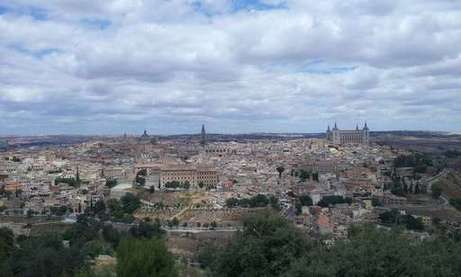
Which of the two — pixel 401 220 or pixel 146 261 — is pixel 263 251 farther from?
pixel 401 220

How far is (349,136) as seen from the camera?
106m

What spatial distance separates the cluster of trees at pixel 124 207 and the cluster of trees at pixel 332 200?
12.8 m

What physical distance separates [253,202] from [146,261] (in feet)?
98.3

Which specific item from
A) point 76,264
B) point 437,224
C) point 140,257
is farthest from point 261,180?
point 140,257

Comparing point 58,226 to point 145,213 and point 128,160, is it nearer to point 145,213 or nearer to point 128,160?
point 145,213

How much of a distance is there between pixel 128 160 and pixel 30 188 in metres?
25.4

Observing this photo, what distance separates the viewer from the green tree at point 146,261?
40.2ft

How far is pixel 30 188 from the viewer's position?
53.1m

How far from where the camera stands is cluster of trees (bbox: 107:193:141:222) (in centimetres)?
3783

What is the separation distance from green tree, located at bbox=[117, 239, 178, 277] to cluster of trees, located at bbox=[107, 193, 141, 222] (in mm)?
24001

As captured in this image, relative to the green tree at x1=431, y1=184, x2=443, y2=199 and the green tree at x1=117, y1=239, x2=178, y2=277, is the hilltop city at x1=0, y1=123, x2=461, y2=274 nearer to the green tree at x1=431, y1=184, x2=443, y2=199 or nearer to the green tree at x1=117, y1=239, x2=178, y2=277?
the green tree at x1=431, y1=184, x2=443, y2=199

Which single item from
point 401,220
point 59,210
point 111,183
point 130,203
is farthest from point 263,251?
point 111,183

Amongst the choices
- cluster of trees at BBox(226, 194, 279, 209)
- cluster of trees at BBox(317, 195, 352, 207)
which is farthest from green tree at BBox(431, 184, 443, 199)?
cluster of trees at BBox(226, 194, 279, 209)

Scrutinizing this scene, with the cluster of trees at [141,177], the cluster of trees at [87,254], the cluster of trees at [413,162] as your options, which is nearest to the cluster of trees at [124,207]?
the cluster of trees at [87,254]
